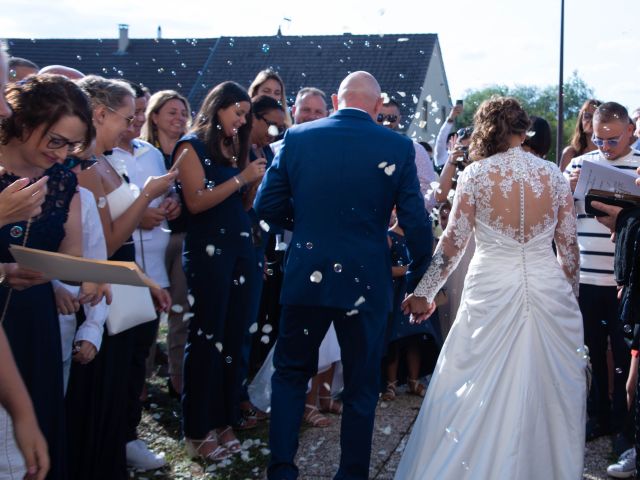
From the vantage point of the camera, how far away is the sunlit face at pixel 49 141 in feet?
9.75

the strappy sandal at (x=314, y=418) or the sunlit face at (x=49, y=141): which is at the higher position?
the sunlit face at (x=49, y=141)

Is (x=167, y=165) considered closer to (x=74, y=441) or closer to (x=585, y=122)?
(x=74, y=441)

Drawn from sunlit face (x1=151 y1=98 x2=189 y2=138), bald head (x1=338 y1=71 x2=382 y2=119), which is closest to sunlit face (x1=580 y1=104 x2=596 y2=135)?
bald head (x1=338 y1=71 x2=382 y2=119)

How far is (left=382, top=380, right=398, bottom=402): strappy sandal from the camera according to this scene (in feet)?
21.1

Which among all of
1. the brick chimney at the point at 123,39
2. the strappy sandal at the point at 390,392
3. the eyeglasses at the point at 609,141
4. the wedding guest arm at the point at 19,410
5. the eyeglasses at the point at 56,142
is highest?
the brick chimney at the point at 123,39

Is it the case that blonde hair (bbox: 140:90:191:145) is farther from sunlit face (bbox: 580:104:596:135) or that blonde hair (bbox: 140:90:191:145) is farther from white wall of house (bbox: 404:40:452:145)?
white wall of house (bbox: 404:40:452:145)

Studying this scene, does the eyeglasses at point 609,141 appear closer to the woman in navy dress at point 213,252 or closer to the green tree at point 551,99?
the woman in navy dress at point 213,252

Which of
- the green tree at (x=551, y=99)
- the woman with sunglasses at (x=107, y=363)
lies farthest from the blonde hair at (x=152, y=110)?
the green tree at (x=551, y=99)

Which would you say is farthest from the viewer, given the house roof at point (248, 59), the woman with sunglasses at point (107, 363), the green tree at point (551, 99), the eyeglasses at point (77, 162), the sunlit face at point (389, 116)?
the green tree at point (551, 99)

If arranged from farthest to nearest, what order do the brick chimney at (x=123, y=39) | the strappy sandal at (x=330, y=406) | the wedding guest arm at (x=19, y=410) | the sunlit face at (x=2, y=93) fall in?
the brick chimney at (x=123, y=39), the strappy sandal at (x=330, y=406), the sunlit face at (x=2, y=93), the wedding guest arm at (x=19, y=410)

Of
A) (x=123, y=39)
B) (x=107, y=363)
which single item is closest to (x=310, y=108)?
(x=107, y=363)

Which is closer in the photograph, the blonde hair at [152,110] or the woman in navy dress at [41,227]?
the woman in navy dress at [41,227]

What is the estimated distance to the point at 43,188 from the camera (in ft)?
8.38

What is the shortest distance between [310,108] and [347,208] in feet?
7.45
